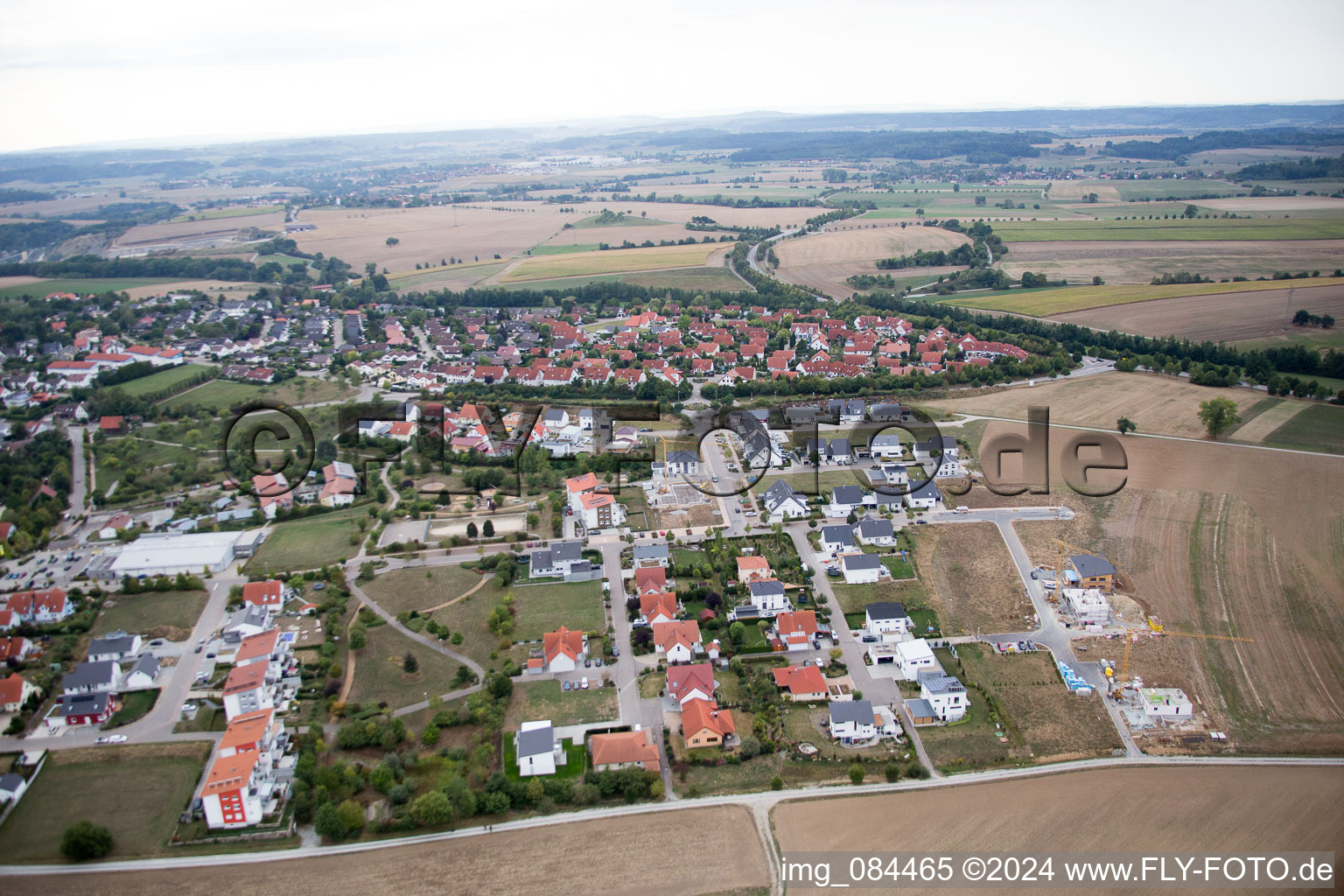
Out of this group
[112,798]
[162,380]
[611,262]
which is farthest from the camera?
[611,262]

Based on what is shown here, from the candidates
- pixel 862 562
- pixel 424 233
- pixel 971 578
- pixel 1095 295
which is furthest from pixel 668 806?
pixel 424 233

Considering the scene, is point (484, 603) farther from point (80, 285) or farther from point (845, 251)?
point (80, 285)

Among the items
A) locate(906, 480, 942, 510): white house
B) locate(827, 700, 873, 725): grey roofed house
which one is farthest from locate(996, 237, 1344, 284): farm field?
locate(827, 700, 873, 725): grey roofed house

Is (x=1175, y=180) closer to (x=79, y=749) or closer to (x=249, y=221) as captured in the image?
(x=249, y=221)

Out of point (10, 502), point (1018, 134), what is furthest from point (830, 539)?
point (1018, 134)

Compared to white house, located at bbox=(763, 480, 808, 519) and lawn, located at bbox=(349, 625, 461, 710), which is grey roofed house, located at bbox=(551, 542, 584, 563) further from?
white house, located at bbox=(763, 480, 808, 519)

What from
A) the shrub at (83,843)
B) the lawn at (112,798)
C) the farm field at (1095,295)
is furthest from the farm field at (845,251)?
the shrub at (83,843)
